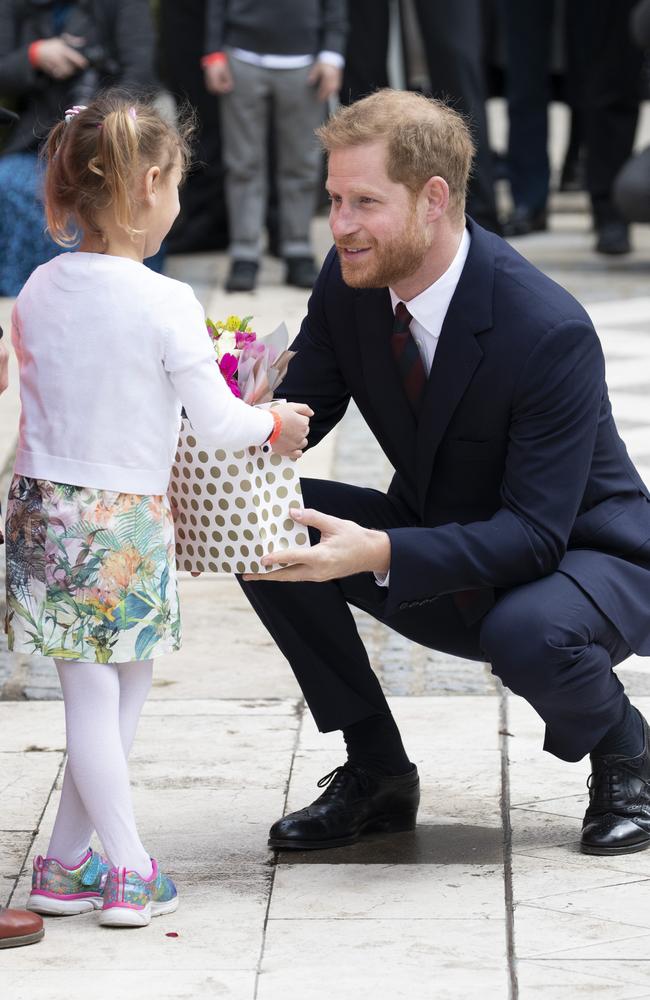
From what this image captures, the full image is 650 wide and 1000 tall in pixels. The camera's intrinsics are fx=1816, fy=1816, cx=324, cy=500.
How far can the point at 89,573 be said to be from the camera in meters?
2.90

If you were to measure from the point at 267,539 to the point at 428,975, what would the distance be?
751 mm

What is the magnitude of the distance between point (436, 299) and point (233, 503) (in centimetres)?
58

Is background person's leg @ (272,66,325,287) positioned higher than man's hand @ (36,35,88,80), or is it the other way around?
man's hand @ (36,35,88,80)

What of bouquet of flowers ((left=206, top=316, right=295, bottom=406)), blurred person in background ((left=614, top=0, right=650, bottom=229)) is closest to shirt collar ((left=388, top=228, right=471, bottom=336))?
bouquet of flowers ((left=206, top=316, right=295, bottom=406))

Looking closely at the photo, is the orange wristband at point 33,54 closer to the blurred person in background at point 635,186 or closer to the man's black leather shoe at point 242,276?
the man's black leather shoe at point 242,276

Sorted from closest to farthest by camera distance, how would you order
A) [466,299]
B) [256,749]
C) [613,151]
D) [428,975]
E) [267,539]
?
[428,975]
[267,539]
[466,299]
[256,749]
[613,151]

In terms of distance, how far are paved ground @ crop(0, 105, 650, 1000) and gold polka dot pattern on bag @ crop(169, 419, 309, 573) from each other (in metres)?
0.59

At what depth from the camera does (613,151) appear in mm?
9031

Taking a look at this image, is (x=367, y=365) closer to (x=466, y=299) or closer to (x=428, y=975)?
(x=466, y=299)

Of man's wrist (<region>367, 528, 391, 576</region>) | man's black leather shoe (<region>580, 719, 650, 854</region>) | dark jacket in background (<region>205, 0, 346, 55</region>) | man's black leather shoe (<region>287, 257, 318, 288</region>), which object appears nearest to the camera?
man's wrist (<region>367, 528, 391, 576</region>)

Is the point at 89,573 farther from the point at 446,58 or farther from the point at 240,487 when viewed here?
the point at 446,58

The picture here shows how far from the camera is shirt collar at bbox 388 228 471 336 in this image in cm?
329

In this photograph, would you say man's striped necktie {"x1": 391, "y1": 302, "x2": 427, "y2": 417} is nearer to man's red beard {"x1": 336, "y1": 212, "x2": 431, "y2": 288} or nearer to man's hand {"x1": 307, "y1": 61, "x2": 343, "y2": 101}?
man's red beard {"x1": 336, "y1": 212, "x2": 431, "y2": 288}

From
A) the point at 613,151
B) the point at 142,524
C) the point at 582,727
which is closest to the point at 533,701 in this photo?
the point at 582,727
